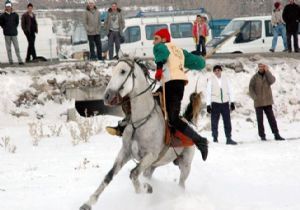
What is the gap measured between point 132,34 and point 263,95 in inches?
664

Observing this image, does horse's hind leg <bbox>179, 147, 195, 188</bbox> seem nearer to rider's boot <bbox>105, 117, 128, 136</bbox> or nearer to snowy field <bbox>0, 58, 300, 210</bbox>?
snowy field <bbox>0, 58, 300, 210</bbox>

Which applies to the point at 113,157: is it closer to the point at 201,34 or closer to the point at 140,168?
the point at 140,168

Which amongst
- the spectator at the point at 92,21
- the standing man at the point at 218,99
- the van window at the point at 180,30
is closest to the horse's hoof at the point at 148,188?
the standing man at the point at 218,99

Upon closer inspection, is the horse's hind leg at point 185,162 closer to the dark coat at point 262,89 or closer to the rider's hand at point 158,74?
the rider's hand at point 158,74

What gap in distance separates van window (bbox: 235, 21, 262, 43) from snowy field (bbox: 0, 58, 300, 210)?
5.95 meters

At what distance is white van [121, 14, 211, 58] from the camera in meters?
33.2

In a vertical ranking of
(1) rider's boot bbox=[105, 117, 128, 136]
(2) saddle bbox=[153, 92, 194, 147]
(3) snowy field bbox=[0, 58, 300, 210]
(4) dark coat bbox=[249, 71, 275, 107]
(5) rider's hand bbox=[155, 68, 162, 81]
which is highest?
(5) rider's hand bbox=[155, 68, 162, 81]

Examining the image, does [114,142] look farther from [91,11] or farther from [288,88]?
[288,88]

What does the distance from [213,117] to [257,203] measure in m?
6.92

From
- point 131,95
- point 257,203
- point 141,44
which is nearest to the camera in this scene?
point 131,95

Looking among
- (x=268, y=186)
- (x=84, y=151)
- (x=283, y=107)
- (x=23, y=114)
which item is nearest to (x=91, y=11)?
(x=23, y=114)

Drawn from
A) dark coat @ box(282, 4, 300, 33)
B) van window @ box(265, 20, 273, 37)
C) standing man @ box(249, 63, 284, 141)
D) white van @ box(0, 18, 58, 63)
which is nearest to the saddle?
standing man @ box(249, 63, 284, 141)

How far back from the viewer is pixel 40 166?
1397 cm

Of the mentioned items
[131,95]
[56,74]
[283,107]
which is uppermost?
[131,95]
